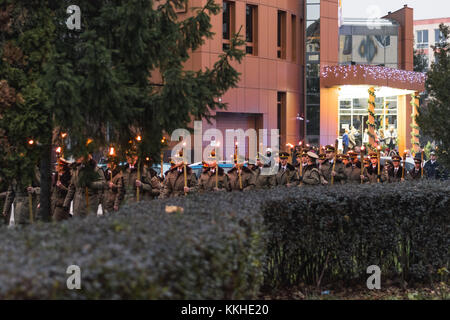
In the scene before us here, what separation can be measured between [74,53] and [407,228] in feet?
16.0

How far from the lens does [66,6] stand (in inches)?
325

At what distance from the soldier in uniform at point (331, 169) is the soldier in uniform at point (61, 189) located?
6216 millimetres

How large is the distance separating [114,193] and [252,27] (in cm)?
2180

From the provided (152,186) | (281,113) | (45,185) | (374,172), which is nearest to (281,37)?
(281,113)

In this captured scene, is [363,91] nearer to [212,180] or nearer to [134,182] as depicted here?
[212,180]

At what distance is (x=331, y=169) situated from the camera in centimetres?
1602

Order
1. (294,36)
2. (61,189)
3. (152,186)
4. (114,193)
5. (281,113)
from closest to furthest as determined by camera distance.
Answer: (152,186), (61,189), (114,193), (281,113), (294,36)

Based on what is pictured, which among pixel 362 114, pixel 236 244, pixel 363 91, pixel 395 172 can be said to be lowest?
pixel 236 244

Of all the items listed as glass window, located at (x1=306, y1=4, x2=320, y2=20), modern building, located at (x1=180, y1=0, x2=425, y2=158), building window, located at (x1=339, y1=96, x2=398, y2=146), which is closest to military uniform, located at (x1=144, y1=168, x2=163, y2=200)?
modern building, located at (x1=180, y1=0, x2=425, y2=158)

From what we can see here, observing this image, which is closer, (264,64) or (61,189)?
(61,189)

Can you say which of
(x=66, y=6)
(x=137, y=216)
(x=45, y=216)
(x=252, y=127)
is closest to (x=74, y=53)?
(x=66, y=6)

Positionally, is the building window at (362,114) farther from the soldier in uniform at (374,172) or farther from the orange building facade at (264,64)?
the soldier in uniform at (374,172)

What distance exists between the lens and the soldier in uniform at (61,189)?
12.7 meters

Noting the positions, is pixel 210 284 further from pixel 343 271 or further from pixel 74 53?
pixel 74 53
